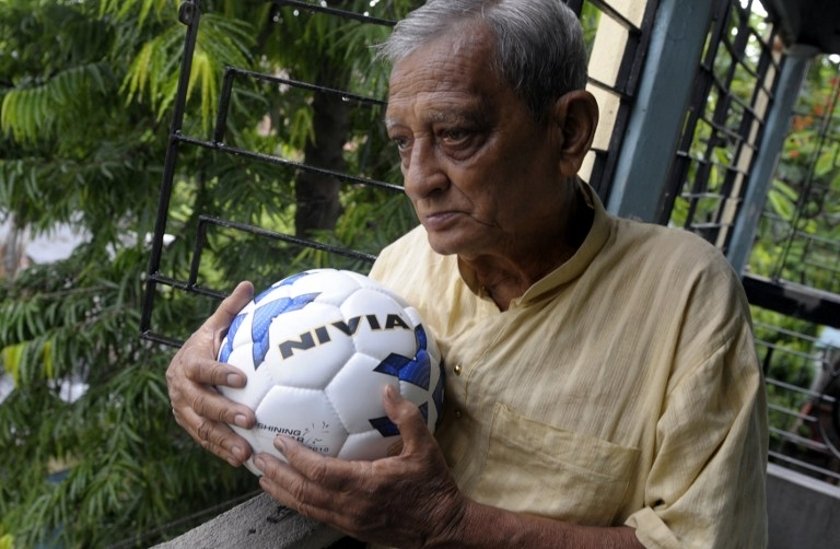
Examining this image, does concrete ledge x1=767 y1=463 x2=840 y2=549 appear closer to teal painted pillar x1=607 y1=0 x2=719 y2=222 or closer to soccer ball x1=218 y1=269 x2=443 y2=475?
teal painted pillar x1=607 y1=0 x2=719 y2=222

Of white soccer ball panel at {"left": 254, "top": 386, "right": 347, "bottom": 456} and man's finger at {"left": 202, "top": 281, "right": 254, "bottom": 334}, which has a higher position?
man's finger at {"left": 202, "top": 281, "right": 254, "bottom": 334}

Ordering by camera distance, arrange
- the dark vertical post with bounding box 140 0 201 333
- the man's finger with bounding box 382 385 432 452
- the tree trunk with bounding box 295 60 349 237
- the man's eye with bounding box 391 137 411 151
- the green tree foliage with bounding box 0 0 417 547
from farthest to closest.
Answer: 1. the tree trunk with bounding box 295 60 349 237
2. the green tree foliage with bounding box 0 0 417 547
3. the dark vertical post with bounding box 140 0 201 333
4. the man's eye with bounding box 391 137 411 151
5. the man's finger with bounding box 382 385 432 452

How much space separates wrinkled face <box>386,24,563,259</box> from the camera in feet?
4.19

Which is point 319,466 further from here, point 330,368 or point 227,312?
point 227,312

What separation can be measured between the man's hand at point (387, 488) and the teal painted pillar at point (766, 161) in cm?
395

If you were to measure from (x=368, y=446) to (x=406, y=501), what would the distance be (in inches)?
4.2

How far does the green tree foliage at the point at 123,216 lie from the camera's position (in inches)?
131

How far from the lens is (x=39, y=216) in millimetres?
3926

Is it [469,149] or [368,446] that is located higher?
[469,149]

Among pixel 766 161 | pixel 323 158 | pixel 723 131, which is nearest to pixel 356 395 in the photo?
pixel 323 158

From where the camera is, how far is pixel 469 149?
1.30m

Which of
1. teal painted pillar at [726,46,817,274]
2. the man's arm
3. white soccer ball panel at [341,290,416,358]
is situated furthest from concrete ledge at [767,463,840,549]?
white soccer ball panel at [341,290,416,358]

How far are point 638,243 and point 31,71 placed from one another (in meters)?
3.28

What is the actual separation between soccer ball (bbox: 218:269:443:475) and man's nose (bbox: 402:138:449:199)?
0.65ft
